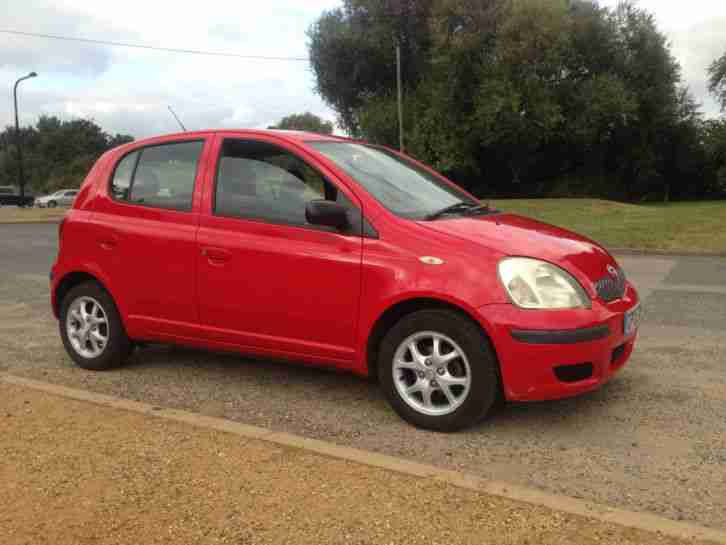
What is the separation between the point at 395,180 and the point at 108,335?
2377 millimetres

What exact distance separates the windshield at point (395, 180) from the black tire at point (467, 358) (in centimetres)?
68

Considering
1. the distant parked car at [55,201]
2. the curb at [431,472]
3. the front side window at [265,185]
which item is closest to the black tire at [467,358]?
the curb at [431,472]

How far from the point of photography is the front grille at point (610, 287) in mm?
4160

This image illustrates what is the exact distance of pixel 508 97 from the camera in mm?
36375

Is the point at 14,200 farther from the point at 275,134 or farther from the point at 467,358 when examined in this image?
the point at 467,358

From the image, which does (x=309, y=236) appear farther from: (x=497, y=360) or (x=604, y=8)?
(x=604, y=8)

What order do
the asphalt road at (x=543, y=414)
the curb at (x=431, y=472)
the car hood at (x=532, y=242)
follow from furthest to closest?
the car hood at (x=532, y=242) → the asphalt road at (x=543, y=414) → the curb at (x=431, y=472)

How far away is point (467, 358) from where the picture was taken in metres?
3.95

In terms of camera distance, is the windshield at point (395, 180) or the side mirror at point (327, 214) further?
the windshield at point (395, 180)

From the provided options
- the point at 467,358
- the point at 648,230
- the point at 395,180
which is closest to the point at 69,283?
the point at 395,180

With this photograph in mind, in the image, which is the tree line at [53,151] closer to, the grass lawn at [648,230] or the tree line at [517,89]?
the tree line at [517,89]

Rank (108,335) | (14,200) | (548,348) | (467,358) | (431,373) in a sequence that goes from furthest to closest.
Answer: (14,200) → (108,335) → (431,373) → (467,358) → (548,348)

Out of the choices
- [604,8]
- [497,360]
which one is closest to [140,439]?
[497,360]

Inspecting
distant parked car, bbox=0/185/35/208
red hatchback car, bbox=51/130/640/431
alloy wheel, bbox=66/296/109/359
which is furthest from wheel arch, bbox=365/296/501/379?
distant parked car, bbox=0/185/35/208
